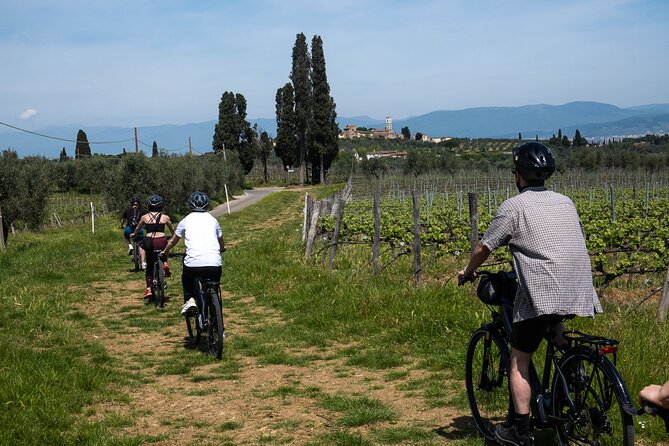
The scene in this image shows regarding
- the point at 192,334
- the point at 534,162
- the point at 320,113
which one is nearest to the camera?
the point at 534,162

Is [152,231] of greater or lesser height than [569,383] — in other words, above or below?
above

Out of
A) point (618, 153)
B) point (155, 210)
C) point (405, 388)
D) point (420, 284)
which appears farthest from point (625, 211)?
point (618, 153)

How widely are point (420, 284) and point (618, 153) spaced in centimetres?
7879

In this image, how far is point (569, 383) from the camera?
354 centimetres

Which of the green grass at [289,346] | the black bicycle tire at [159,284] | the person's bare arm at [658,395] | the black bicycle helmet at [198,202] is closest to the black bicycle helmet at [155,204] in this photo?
the black bicycle tire at [159,284]

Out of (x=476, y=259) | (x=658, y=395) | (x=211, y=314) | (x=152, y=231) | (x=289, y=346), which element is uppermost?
(x=476, y=259)

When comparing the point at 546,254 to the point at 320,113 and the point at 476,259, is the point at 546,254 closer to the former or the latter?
the point at 476,259

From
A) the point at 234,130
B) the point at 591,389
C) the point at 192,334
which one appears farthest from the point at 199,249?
the point at 234,130

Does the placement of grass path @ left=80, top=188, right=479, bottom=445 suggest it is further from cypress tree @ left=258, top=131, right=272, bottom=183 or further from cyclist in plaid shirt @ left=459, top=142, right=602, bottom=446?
cypress tree @ left=258, top=131, right=272, bottom=183

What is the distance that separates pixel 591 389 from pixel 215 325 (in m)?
4.48

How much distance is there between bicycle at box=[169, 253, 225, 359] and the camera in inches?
275

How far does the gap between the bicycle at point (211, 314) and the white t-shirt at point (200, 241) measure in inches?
9.1

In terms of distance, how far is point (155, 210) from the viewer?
1052 centimetres

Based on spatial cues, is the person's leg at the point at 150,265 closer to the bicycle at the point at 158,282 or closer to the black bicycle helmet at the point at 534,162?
the bicycle at the point at 158,282
